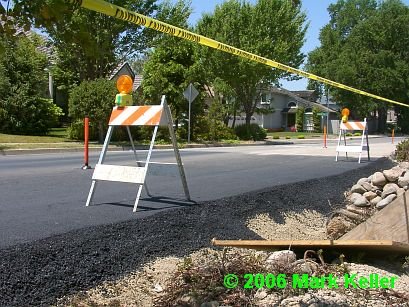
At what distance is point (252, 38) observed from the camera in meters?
34.8

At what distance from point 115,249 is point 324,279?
1.93 metres

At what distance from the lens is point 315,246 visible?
5695 millimetres

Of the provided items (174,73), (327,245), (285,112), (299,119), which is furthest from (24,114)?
(285,112)

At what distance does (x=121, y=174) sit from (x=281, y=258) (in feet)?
7.39

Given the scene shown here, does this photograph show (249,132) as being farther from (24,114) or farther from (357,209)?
(357,209)

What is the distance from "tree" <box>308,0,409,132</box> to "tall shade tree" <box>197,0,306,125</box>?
84.0ft

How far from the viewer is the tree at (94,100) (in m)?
24.0

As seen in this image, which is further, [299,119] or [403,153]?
[299,119]

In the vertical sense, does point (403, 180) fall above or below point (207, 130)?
below

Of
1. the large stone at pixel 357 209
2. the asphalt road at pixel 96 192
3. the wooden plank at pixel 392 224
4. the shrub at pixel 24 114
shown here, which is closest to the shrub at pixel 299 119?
the shrub at pixel 24 114

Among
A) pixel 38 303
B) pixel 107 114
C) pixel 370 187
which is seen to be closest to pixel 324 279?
pixel 38 303

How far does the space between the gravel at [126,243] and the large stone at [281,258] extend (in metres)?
0.90

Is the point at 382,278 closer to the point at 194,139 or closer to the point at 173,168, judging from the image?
the point at 173,168

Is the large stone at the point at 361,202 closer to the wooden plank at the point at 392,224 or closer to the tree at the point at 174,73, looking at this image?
the wooden plank at the point at 392,224
